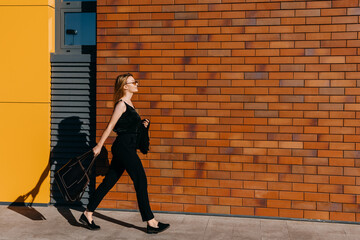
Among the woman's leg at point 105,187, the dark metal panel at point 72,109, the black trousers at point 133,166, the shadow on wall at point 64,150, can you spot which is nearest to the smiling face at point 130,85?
the black trousers at point 133,166

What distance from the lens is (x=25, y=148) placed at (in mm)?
6742

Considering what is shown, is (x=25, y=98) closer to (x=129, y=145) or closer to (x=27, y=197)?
(x=27, y=197)

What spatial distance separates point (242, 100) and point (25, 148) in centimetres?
297

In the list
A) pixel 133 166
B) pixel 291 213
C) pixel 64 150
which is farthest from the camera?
pixel 64 150

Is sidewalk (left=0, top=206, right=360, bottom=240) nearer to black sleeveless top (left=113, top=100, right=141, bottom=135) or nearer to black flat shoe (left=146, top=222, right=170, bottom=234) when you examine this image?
black flat shoe (left=146, top=222, right=170, bottom=234)

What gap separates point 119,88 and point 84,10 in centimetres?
180

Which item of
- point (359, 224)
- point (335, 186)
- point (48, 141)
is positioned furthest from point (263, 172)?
point (48, 141)

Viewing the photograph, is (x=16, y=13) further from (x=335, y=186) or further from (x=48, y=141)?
(x=335, y=186)

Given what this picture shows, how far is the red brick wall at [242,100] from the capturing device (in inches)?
234

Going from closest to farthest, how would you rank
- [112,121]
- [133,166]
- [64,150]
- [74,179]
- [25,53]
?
[112,121], [133,166], [74,179], [25,53], [64,150]

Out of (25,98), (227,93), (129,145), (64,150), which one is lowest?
(64,150)

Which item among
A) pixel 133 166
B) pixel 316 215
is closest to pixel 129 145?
pixel 133 166

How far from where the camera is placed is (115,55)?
6418mm

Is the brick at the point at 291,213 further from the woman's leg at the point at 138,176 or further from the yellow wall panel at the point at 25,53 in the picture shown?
the yellow wall panel at the point at 25,53
